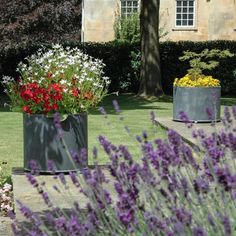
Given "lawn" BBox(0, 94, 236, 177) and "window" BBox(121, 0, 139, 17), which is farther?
"window" BBox(121, 0, 139, 17)

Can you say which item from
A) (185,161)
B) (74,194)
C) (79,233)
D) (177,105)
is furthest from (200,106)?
(79,233)

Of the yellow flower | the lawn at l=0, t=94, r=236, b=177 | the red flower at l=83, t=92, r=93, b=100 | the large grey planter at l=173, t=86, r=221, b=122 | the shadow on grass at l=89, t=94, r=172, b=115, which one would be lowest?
the shadow on grass at l=89, t=94, r=172, b=115

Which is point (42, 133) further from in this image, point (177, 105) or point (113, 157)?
point (177, 105)

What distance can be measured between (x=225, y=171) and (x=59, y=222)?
772 mm

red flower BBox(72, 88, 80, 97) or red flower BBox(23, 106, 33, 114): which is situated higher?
red flower BBox(72, 88, 80, 97)

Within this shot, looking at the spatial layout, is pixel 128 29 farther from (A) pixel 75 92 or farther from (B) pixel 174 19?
(A) pixel 75 92

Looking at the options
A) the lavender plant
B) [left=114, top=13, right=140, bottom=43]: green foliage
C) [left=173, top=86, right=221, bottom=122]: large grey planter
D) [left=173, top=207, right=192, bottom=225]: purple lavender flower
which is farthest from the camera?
[left=114, top=13, right=140, bottom=43]: green foliage

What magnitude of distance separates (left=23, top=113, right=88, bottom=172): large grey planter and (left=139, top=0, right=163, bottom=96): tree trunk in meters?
16.6

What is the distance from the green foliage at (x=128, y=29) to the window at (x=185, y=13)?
528cm

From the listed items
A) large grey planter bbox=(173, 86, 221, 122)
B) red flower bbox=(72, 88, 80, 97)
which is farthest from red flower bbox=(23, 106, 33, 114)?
large grey planter bbox=(173, 86, 221, 122)

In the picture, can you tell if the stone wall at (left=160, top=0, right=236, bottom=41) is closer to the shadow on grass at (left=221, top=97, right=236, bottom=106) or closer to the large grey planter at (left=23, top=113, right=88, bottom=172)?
the shadow on grass at (left=221, top=97, right=236, bottom=106)

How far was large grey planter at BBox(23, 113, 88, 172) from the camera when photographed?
775 centimetres

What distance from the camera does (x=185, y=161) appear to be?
3.72 meters

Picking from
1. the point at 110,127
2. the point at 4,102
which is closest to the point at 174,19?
the point at 4,102
